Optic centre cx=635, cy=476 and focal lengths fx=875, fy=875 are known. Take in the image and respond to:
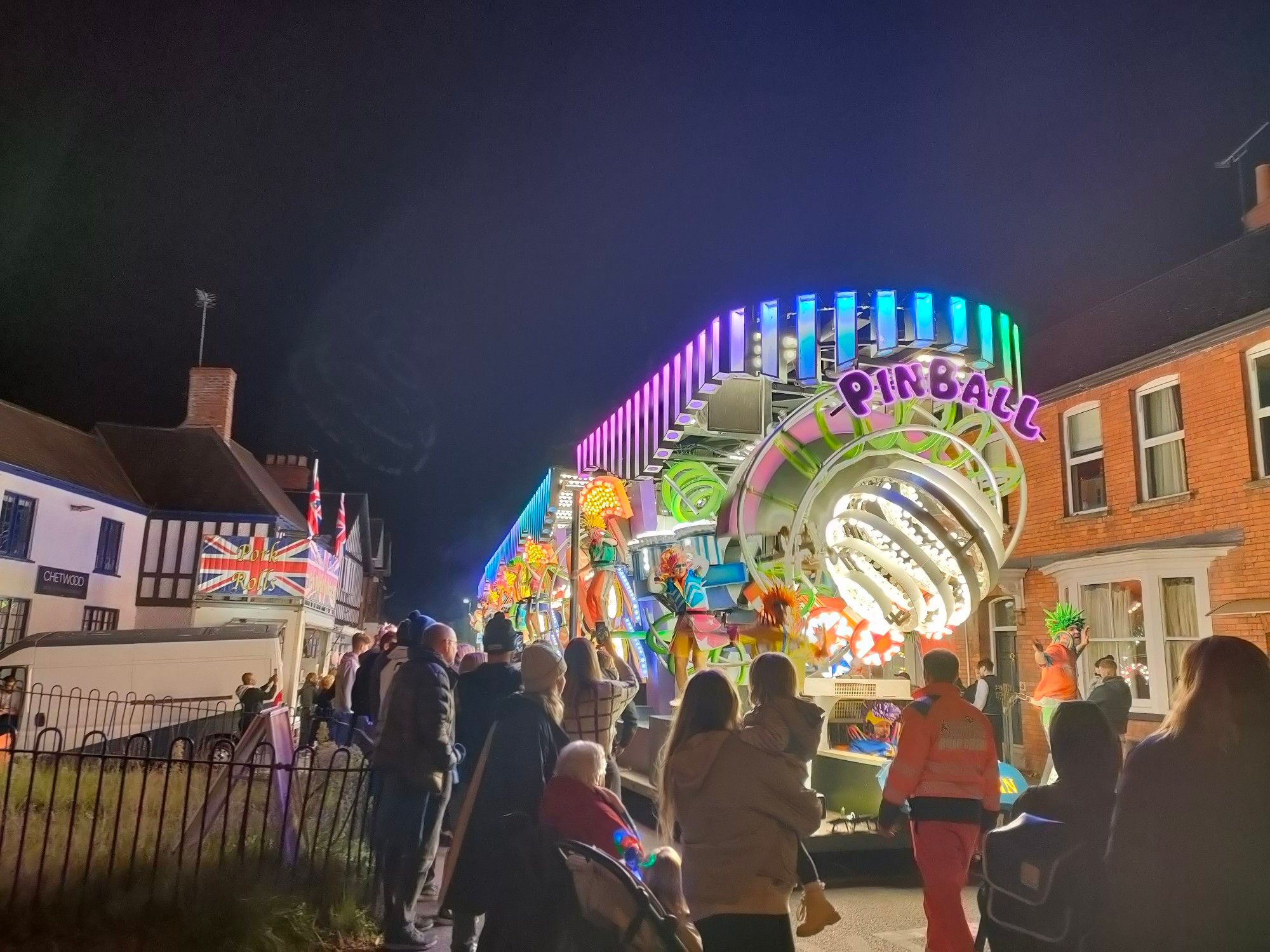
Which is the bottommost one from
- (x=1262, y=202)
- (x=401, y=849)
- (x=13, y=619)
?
(x=401, y=849)

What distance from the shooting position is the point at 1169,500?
A: 12.9 m

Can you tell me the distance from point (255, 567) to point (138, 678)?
33.0 feet

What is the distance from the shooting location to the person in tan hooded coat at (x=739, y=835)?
321cm

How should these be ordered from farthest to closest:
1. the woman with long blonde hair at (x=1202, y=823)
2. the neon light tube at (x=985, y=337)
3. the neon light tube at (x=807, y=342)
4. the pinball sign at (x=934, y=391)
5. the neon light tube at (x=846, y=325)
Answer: the neon light tube at (x=985, y=337), the neon light tube at (x=846, y=325), the neon light tube at (x=807, y=342), the pinball sign at (x=934, y=391), the woman with long blonde hair at (x=1202, y=823)

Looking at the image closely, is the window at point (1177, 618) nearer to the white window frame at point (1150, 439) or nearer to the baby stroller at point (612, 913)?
the white window frame at point (1150, 439)

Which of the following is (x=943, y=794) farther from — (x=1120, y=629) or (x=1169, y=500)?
(x=1120, y=629)

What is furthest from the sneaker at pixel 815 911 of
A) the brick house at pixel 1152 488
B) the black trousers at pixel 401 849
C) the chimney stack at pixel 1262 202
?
Answer: the chimney stack at pixel 1262 202

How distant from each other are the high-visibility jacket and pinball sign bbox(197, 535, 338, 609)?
80.0 ft

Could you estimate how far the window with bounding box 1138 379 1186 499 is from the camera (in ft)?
42.8

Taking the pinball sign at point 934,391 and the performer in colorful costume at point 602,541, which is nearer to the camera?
the pinball sign at point 934,391

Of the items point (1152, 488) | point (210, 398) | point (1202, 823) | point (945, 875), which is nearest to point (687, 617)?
point (945, 875)

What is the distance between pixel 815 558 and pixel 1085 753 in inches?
203

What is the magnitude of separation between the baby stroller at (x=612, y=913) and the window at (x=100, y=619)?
86.3ft

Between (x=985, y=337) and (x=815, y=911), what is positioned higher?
(x=985, y=337)
